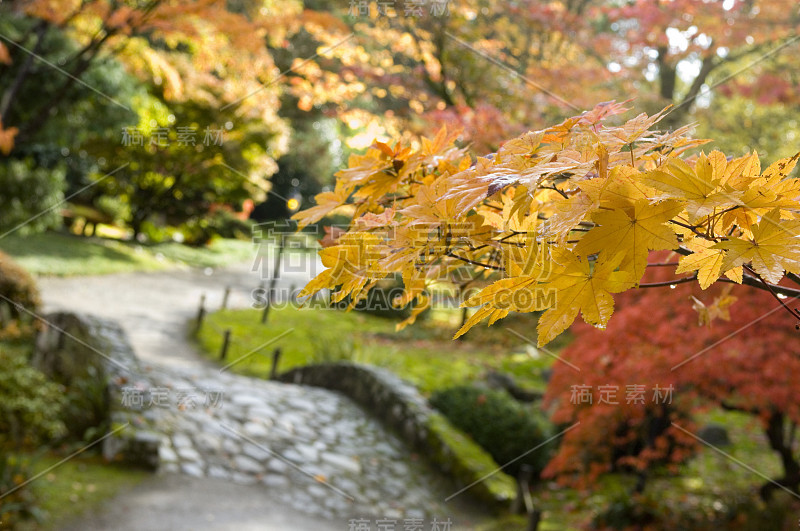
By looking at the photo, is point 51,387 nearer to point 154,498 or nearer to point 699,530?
point 154,498

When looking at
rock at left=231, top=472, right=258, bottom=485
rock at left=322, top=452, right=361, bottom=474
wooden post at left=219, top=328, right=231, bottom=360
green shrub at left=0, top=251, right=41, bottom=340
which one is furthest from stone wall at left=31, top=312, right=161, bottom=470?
wooden post at left=219, top=328, right=231, bottom=360

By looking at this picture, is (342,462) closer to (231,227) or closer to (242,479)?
(242,479)

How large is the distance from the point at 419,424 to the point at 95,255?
9147mm

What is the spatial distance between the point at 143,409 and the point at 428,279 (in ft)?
12.2

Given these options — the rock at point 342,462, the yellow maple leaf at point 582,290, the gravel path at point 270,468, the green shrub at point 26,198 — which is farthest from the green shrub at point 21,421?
the green shrub at point 26,198

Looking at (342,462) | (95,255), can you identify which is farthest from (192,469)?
(95,255)

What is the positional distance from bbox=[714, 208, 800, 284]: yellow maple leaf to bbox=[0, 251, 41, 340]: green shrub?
7.19 m

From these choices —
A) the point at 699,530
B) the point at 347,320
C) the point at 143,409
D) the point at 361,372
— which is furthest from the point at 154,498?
the point at 347,320

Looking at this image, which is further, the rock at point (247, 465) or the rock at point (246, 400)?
the rock at point (246, 400)

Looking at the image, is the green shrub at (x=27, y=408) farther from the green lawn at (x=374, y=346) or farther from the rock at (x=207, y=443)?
the green lawn at (x=374, y=346)

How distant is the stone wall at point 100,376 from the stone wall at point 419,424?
2.19m

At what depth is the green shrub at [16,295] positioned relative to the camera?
6621 millimetres

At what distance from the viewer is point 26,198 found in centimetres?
1061

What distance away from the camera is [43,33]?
660 centimetres
